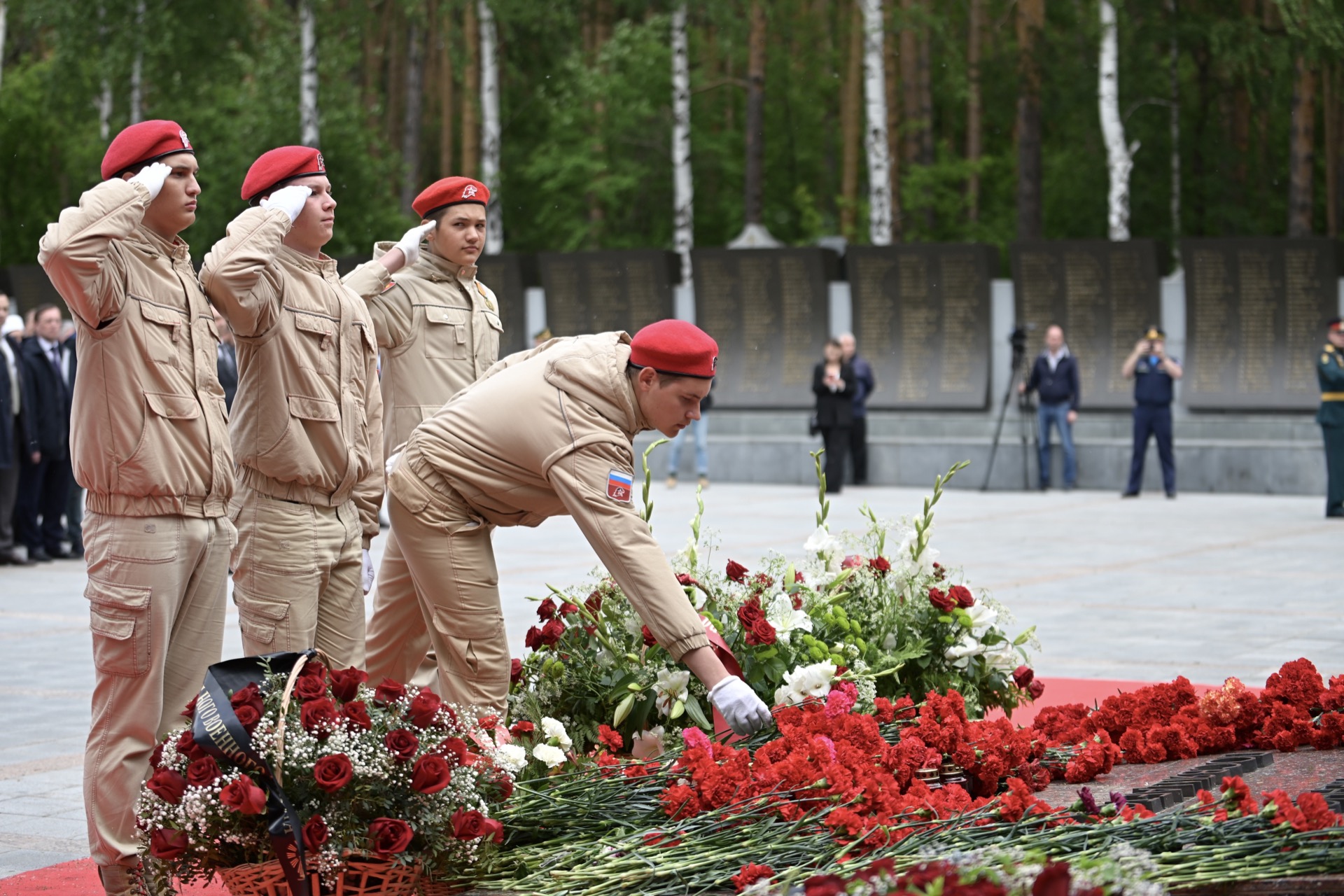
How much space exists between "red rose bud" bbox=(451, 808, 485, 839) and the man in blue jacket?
1453cm

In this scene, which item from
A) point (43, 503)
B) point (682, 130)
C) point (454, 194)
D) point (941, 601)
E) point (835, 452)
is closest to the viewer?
point (941, 601)

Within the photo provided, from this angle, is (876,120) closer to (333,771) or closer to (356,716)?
(356,716)

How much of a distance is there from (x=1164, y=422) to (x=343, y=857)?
14.1m

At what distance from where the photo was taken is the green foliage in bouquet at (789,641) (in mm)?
4559

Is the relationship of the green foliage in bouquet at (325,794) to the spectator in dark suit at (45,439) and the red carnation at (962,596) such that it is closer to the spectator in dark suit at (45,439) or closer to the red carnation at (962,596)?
the red carnation at (962,596)

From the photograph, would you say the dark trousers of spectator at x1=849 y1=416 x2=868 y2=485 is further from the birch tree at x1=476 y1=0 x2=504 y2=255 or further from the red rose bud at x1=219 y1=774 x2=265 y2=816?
the red rose bud at x1=219 y1=774 x2=265 y2=816

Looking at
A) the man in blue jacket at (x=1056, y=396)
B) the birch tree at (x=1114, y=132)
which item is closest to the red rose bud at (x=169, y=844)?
the man in blue jacket at (x=1056, y=396)

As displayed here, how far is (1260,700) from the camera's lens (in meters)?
4.50

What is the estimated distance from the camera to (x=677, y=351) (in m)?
3.98

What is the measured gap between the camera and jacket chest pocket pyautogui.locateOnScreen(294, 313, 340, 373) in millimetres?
4625

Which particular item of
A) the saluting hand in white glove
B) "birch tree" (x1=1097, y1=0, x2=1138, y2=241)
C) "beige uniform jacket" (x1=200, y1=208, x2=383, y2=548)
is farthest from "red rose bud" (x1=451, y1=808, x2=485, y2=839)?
"birch tree" (x1=1097, y1=0, x2=1138, y2=241)

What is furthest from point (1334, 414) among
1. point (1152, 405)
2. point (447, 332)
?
point (447, 332)

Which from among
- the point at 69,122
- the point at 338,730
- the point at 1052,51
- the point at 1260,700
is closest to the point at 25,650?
the point at 338,730

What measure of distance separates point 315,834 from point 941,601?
2500mm
